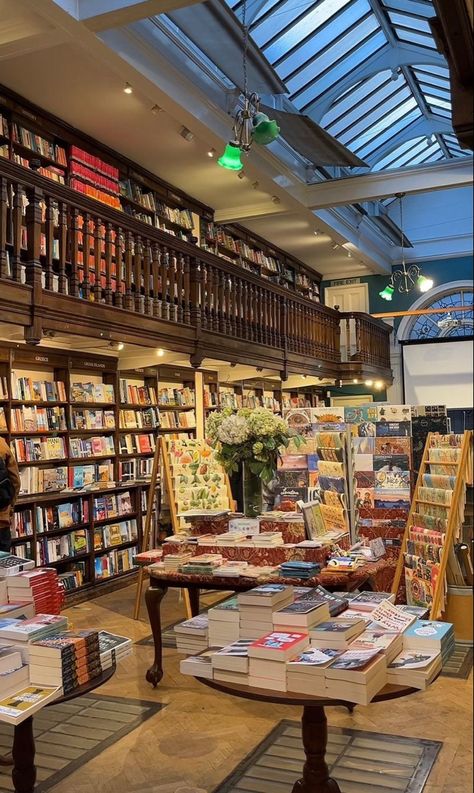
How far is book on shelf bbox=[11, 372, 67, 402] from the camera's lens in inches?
254

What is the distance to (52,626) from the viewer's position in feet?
8.65

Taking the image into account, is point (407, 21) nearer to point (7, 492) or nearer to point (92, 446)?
point (92, 446)

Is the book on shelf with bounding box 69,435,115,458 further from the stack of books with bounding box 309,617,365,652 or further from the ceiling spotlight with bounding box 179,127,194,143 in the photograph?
the stack of books with bounding box 309,617,365,652

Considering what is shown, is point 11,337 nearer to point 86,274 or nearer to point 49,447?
point 86,274

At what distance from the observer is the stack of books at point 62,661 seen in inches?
95.7

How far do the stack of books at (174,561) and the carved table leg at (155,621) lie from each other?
17 cm

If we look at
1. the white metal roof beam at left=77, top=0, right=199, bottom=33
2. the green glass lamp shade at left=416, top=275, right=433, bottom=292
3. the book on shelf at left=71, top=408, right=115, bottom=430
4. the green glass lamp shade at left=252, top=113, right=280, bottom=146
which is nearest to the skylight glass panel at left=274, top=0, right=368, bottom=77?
the green glass lamp shade at left=252, top=113, right=280, bottom=146

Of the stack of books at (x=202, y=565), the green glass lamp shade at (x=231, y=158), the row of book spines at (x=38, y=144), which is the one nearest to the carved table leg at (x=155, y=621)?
the stack of books at (x=202, y=565)

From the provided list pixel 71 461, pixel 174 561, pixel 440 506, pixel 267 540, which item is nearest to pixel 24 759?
pixel 174 561

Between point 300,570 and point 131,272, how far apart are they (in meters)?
3.68

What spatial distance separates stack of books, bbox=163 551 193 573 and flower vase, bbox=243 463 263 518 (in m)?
0.49

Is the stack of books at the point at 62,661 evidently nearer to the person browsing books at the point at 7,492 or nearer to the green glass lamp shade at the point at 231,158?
the person browsing books at the point at 7,492

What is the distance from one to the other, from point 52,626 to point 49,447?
4.28 metres

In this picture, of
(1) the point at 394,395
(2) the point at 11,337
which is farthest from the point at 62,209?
(1) the point at 394,395
